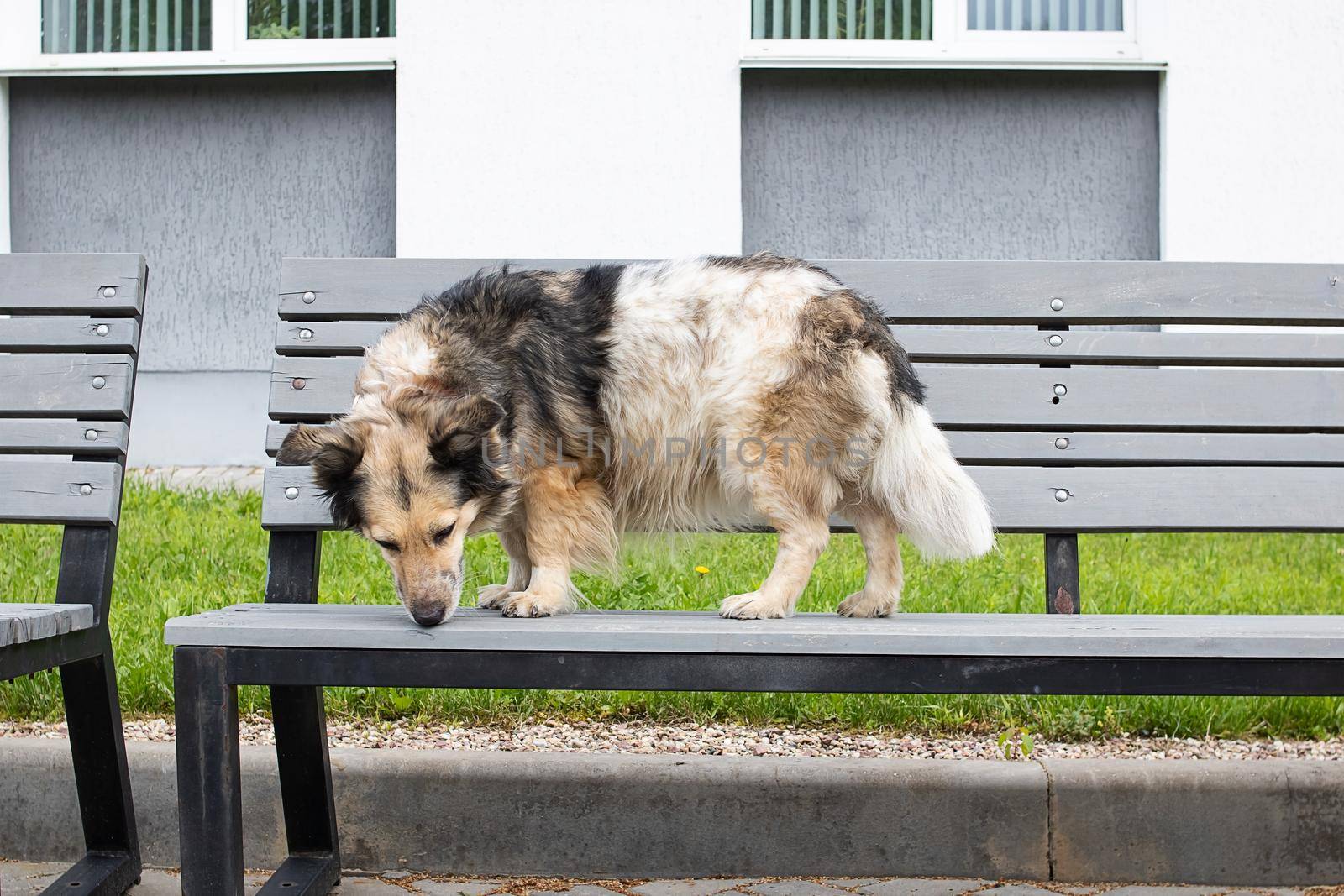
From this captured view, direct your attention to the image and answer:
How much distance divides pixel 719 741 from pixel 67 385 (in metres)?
1.97

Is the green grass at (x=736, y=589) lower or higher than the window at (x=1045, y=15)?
lower

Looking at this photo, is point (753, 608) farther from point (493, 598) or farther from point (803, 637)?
point (493, 598)

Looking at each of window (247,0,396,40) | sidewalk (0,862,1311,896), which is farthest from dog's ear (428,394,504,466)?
window (247,0,396,40)

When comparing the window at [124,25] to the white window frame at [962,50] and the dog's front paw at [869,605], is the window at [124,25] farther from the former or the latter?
the dog's front paw at [869,605]

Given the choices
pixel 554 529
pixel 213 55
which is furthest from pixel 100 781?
pixel 213 55

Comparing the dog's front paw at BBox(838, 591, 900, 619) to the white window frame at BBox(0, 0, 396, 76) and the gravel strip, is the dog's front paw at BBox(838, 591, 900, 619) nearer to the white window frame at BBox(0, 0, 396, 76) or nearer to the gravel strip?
the gravel strip

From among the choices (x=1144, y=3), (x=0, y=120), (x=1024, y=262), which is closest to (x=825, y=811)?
(x=1024, y=262)

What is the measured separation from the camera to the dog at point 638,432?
2.78 m

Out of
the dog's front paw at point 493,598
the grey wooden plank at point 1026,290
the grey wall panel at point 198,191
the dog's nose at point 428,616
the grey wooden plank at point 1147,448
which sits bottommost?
the dog's front paw at point 493,598

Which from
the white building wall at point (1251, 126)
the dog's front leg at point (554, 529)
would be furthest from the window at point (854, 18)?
the dog's front leg at point (554, 529)

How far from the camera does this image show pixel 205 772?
2436mm

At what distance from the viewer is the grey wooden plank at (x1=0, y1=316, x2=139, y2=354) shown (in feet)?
10.6

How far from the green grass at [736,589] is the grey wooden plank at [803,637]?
1026 millimetres

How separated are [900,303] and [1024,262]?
0.36 meters
